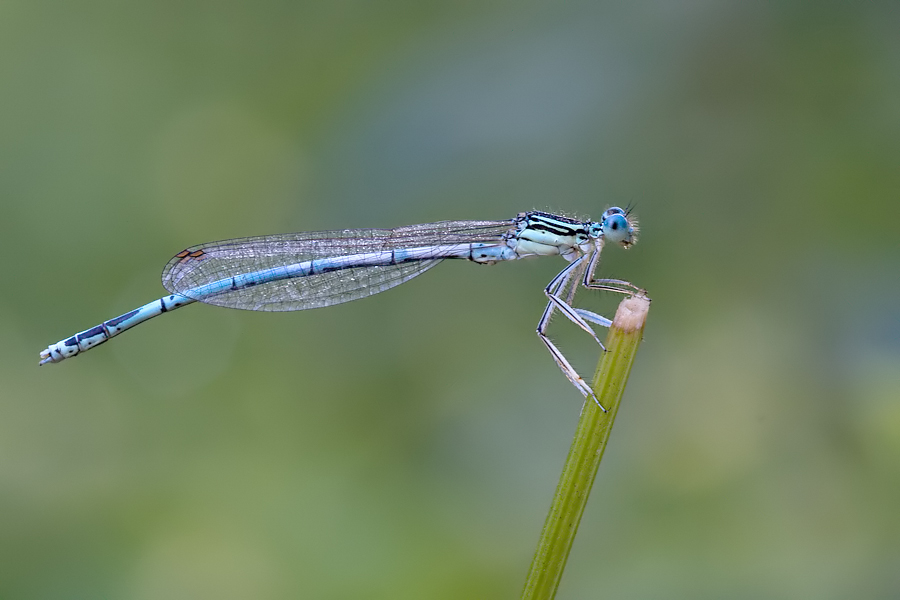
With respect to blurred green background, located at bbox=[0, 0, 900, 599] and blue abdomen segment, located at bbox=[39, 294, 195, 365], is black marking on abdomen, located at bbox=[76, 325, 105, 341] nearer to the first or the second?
blue abdomen segment, located at bbox=[39, 294, 195, 365]

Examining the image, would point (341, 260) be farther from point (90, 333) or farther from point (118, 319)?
point (90, 333)

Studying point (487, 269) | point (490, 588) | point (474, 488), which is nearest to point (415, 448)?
point (474, 488)

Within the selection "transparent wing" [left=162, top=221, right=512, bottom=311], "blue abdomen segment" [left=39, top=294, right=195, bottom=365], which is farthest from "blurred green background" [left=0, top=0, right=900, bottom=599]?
"blue abdomen segment" [left=39, top=294, right=195, bottom=365]

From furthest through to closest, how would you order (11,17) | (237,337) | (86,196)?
1. (11,17)
2. (86,196)
3. (237,337)

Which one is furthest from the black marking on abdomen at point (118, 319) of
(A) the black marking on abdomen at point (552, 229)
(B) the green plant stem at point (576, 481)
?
(B) the green plant stem at point (576, 481)

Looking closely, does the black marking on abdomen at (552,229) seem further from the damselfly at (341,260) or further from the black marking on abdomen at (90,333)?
the black marking on abdomen at (90,333)

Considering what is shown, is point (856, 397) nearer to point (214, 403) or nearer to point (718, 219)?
point (718, 219)
